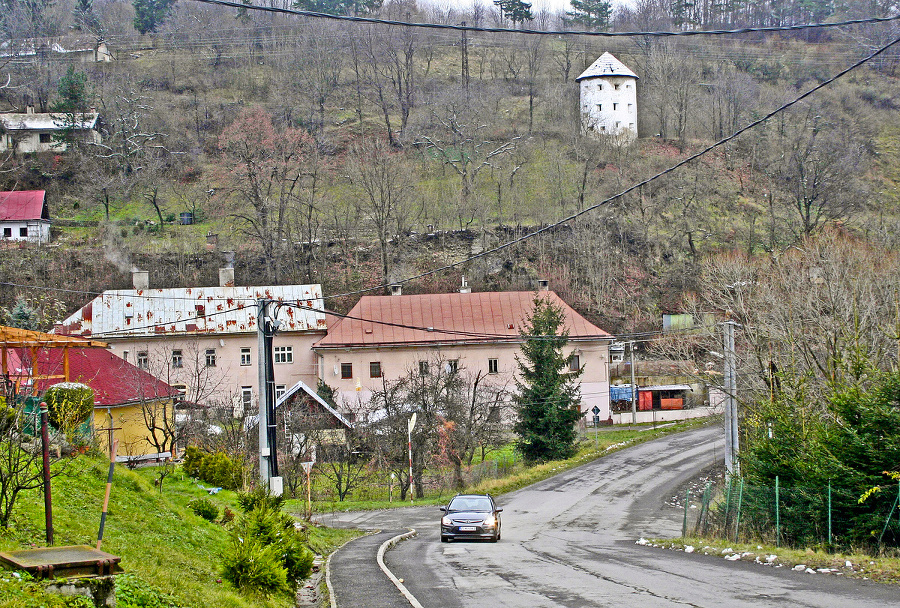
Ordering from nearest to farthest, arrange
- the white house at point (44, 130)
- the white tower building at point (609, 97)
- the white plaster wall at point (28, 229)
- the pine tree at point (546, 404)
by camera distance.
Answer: the pine tree at point (546, 404)
the white plaster wall at point (28, 229)
the white house at point (44, 130)
the white tower building at point (609, 97)

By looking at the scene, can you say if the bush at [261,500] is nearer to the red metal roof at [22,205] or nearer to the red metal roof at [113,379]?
the red metal roof at [113,379]

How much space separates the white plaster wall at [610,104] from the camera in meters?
86.5

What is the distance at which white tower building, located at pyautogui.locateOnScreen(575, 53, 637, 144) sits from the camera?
86750 mm

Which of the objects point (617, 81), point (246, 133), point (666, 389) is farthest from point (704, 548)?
point (617, 81)

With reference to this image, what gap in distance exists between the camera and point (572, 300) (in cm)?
6216

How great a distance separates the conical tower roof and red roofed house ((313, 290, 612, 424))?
45125 mm

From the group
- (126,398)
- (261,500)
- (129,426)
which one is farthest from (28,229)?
(261,500)

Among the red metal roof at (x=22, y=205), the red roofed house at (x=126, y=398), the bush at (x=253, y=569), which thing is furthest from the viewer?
the red metal roof at (x=22, y=205)

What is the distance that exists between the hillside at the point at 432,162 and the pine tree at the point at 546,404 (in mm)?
18487

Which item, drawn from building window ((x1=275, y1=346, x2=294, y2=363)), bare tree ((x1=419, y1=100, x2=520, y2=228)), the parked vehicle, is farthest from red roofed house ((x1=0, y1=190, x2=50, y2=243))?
the parked vehicle

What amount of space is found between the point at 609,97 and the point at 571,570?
79134 mm

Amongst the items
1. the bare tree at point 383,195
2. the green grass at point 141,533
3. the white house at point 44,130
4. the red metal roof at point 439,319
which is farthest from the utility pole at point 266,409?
the white house at point 44,130

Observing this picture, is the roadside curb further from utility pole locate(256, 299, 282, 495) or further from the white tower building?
the white tower building

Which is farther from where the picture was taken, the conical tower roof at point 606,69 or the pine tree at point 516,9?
the pine tree at point 516,9
